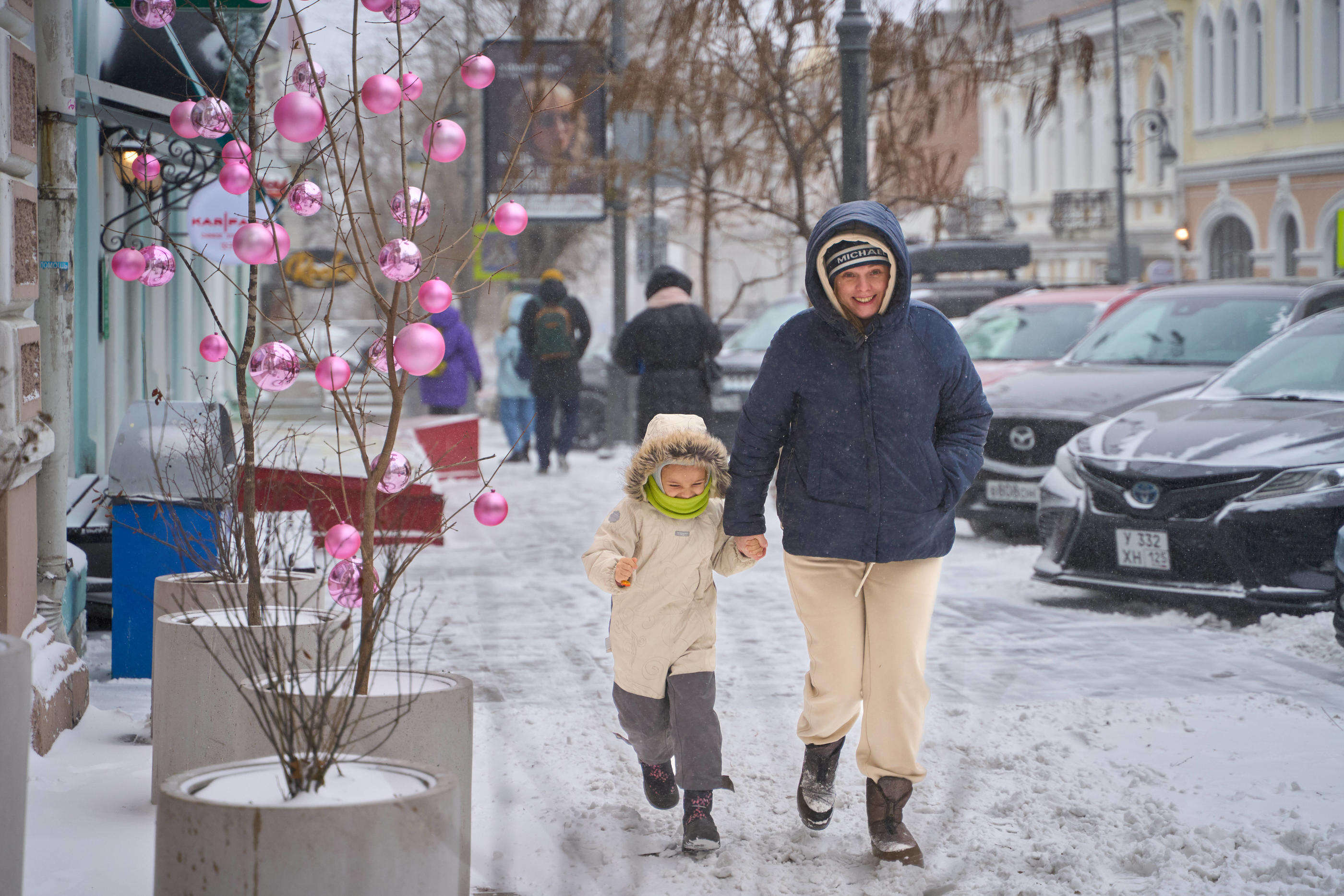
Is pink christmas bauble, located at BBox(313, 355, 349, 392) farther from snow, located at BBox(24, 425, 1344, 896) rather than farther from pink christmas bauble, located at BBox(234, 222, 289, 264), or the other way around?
snow, located at BBox(24, 425, 1344, 896)

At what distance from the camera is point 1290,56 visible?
37.0 metres

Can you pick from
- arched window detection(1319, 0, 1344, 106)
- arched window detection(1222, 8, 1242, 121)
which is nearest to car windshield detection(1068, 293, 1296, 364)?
arched window detection(1319, 0, 1344, 106)

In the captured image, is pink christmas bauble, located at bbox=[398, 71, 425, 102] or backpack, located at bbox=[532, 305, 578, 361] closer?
pink christmas bauble, located at bbox=[398, 71, 425, 102]

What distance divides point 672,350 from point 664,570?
5882 millimetres

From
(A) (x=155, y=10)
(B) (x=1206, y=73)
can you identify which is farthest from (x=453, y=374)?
(B) (x=1206, y=73)

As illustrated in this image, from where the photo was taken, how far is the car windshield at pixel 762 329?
18.3 metres

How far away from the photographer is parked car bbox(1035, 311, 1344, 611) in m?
7.39

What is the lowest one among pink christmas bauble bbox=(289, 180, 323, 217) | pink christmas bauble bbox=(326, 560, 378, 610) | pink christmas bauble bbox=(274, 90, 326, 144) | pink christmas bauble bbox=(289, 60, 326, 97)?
pink christmas bauble bbox=(326, 560, 378, 610)

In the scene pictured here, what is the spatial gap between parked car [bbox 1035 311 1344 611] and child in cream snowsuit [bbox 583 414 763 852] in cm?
356

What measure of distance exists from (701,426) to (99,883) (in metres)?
2.07

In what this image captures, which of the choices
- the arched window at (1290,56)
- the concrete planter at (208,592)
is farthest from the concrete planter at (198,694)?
the arched window at (1290,56)

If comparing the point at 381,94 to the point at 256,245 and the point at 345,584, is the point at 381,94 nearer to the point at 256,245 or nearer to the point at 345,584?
the point at 256,245

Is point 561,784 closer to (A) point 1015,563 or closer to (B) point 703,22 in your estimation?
(A) point 1015,563

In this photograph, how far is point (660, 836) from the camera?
4.65 metres
